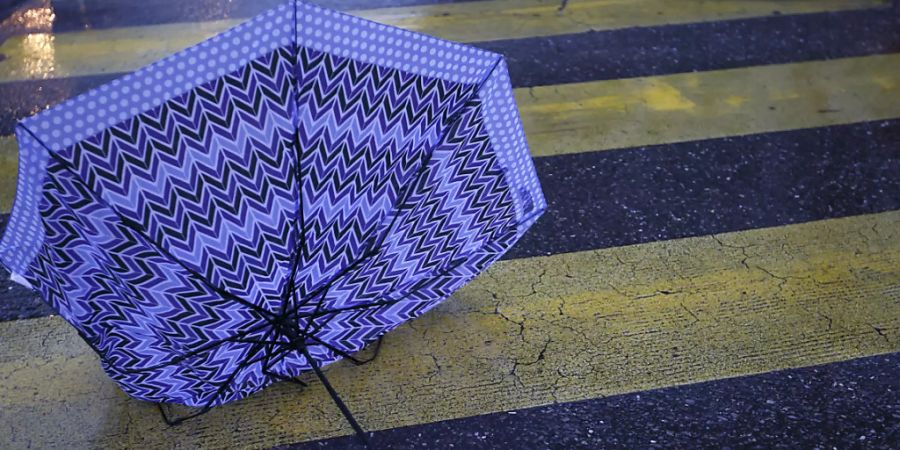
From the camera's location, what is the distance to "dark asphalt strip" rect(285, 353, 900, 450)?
8.54 ft

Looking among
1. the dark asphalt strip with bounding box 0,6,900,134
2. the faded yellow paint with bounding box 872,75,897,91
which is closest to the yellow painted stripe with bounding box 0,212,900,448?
the faded yellow paint with bounding box 872,75,897,91

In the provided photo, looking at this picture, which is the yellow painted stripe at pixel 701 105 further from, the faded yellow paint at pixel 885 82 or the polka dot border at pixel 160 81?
the polka dot border at pixel 160 81

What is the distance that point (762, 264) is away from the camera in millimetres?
3336

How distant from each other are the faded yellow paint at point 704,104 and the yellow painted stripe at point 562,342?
2.75 ft

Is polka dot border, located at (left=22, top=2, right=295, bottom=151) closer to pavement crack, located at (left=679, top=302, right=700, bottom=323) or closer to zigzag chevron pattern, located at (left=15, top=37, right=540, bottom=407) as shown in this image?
zigzag chevron pattern, located at (left=15, top=37, right=540, bottom=407)

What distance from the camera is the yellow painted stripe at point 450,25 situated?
4.94 metres

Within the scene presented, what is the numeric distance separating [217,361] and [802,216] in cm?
223

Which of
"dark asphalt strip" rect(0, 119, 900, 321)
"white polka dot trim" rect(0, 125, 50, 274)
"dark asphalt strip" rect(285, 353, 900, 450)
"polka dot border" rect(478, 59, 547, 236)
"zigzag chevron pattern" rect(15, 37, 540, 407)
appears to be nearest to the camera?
"white polka dot trim" rect(0, 125, 50, 274)

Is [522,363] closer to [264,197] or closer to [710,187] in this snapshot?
[264,197]

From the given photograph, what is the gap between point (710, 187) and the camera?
12.5 ft

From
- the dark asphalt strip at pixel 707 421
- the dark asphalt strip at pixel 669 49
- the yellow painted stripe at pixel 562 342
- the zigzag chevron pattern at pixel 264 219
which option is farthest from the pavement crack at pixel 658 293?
the dark asphalt strip at pixel 669 49

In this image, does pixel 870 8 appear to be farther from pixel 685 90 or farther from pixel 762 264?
pixel 762 264

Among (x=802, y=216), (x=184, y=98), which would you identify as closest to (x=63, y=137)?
(x=184, y=98)

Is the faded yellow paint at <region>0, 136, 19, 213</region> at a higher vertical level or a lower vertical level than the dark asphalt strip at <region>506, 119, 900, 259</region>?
higher
